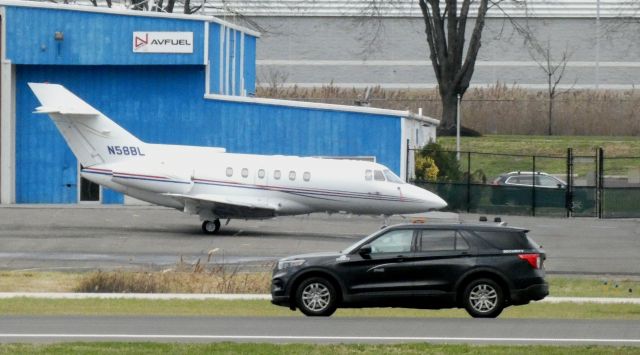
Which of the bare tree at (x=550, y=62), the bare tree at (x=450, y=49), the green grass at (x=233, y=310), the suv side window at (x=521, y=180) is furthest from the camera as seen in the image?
the bare tree at (x=550, y=62)

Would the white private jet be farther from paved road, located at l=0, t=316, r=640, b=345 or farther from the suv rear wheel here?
paved road, located at l=0, t=316, r=640, b=345

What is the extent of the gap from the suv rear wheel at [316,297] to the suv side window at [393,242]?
945mm

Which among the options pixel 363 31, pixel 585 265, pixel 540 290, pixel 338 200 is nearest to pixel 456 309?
pixel 540 290

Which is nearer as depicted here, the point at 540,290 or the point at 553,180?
the point at 540,290

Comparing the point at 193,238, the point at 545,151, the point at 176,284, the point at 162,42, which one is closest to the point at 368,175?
the point at 193,238

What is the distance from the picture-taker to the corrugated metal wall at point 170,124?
4944 cm

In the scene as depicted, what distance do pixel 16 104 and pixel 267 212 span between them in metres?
13.4

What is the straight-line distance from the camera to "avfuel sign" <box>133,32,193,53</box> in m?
48.7

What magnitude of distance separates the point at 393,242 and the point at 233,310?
3.30 meters

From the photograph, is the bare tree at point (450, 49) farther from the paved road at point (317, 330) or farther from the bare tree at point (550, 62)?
the paved road at point (317, 330)

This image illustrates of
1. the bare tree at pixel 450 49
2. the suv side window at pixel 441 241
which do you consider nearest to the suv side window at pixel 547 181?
the bare tree at pixel 450 49

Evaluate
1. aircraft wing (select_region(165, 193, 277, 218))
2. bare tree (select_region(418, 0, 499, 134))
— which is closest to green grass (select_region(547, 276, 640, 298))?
aircraft wing (select_region(165, 193, 277, 218))

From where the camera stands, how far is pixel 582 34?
7581cm

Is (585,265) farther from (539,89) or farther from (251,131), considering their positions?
(539,89)
